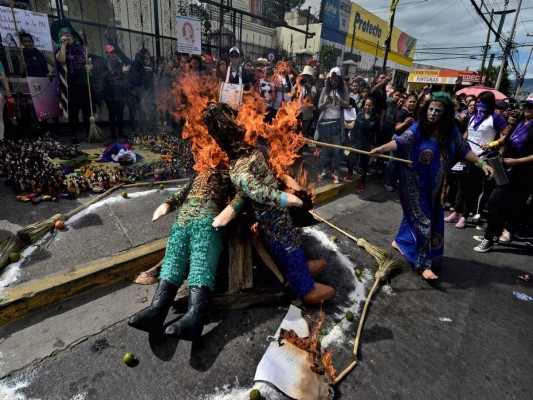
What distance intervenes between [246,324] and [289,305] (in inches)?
19.9

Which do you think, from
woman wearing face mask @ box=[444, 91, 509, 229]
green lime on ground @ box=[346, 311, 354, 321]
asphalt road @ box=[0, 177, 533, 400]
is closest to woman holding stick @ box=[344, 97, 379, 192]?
woman wearing face mask @ box=[444, 91, 509, 229]

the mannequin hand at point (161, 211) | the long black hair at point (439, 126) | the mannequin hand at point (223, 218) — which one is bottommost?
the mannequin hand at point (161, 211)

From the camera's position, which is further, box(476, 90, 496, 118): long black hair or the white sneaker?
box(476, 90, 496, 118): long black hair

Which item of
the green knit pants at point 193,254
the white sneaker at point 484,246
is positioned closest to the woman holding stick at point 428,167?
the white sneaker at point 484,246

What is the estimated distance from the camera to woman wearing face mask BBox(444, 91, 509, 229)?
17.6ft

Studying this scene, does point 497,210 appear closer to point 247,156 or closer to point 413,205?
point 413,205

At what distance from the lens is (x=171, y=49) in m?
10.2

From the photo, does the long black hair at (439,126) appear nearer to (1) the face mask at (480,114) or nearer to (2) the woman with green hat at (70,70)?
(1) the face mask at (480,114)

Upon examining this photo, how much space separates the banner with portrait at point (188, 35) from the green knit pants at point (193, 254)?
707 centimetres

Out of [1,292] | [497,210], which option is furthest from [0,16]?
[497,210]

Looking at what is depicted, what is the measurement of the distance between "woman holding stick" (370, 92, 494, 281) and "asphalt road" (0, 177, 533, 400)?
47 cm

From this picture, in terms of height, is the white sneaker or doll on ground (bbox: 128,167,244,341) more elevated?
doll on ground (bbox: 128,167,244,341)

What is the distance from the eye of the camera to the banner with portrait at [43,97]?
707 centimetres

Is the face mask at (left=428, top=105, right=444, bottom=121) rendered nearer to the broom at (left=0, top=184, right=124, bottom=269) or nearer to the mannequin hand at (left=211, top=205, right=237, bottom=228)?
the mannequin hand at (left=211, top=205, right=237, bottom=228)
